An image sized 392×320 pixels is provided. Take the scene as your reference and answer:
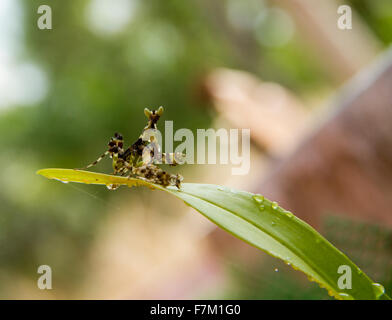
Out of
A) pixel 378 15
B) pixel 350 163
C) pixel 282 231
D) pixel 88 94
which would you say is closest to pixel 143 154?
pixel 282 231

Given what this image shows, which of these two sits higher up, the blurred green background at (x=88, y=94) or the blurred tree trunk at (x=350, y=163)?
the blurred green background at (x=88, y=94)

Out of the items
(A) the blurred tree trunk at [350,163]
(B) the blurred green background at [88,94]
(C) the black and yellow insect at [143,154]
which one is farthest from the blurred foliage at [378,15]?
(C) the black and yellow insect at [143,154]

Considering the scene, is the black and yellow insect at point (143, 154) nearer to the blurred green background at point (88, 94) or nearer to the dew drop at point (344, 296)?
the dew drop at point (344, 296)

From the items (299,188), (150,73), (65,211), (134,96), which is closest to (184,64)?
(150,73)

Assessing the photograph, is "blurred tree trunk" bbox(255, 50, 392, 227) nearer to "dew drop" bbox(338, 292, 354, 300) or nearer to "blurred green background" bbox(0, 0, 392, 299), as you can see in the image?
"dew drop" bbox(338, 292, 354, 300)

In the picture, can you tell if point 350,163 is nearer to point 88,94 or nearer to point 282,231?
point 282,231
